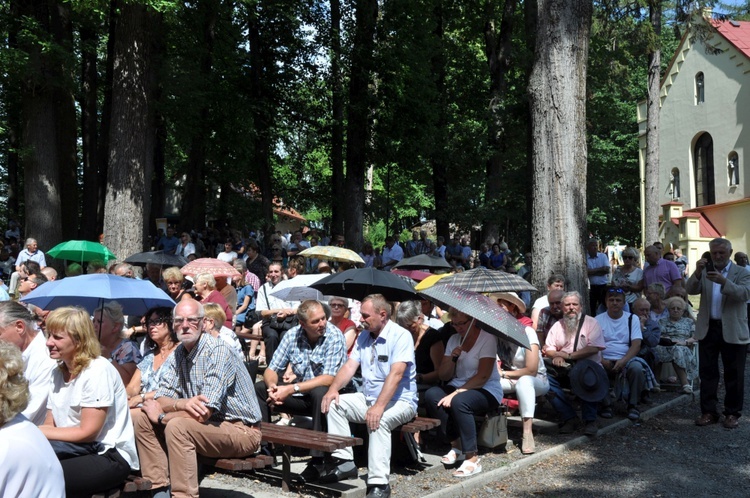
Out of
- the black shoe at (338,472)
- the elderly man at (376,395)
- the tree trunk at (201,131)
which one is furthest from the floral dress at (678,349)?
the tree trunk at (201,131)

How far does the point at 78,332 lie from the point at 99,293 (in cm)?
262

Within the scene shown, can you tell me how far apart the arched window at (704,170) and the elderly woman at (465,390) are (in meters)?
38.0

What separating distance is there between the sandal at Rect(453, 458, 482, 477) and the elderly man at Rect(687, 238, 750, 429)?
338 centimetres

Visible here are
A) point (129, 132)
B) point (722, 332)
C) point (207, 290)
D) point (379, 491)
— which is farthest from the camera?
point (129, 132)

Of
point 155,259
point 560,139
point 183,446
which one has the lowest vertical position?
point 183,446

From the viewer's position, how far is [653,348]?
35.6ft

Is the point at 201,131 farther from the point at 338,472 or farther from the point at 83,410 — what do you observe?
the point at 83,410

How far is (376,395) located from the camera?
689cm

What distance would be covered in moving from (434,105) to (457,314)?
58.8ft

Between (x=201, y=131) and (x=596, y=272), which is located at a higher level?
(x=201, y=131)

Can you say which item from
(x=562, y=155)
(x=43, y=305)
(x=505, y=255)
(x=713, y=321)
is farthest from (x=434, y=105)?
(x=43, y=305)

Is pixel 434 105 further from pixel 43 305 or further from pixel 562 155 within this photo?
pixel 43 305

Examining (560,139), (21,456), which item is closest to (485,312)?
(560,139)

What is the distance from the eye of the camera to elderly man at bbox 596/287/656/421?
9.22m
